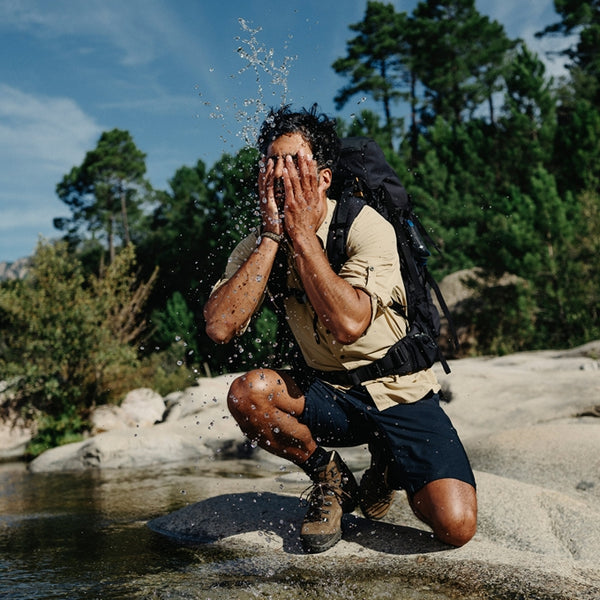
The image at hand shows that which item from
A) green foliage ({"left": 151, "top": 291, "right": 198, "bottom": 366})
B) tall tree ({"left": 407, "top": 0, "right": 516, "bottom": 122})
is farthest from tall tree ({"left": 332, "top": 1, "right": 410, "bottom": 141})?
green foliage ({"left": 151, "top": 291, "right": 198, "bottom": 366})

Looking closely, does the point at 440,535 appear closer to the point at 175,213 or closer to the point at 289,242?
the point at 289,242

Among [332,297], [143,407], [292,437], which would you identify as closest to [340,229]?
[332,297]

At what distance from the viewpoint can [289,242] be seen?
2.72 m

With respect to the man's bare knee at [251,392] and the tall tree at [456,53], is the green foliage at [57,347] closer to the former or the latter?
the man's bare knee at [251,392]

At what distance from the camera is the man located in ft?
8.41

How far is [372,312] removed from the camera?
2.53 m

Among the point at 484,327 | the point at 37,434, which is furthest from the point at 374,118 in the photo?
the point at 37,434

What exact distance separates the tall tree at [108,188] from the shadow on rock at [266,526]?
111 ft

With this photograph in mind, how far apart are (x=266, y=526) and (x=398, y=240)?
152 cm

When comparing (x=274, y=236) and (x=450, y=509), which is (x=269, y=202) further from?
(x=450, y=509)

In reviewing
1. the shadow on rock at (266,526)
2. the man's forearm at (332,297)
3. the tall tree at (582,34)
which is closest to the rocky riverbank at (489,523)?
the shadow on rock at (266,526)

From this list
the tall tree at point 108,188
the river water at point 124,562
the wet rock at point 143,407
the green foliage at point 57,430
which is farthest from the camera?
the tall tree at point 108,188

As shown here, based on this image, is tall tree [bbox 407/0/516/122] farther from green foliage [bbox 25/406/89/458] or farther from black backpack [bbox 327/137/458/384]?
black backpack [bbox 327/137/458/384]

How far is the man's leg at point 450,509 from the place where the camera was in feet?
8.39
